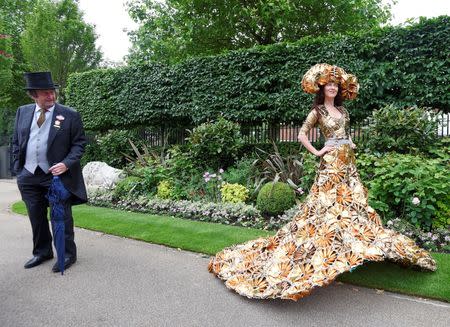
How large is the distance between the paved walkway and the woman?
0.21 m

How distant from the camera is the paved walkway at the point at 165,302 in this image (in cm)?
305

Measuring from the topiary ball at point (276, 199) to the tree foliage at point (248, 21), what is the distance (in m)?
7.17

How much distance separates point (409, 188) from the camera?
17.3 ft

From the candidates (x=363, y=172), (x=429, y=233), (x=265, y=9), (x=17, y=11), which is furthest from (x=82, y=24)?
(x=429, y=233)

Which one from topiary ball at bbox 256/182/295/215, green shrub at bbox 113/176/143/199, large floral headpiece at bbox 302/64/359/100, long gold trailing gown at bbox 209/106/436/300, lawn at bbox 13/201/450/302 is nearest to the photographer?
long gold trailing gown at bbox 209/106/436/300

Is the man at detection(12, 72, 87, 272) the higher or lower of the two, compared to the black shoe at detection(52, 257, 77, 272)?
higher

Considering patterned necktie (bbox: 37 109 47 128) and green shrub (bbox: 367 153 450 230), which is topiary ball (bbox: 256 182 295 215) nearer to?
green shrub (bbox: 367 153 450 230)

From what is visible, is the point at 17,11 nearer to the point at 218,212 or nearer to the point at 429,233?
the point at 218,212

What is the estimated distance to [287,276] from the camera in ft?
11.1

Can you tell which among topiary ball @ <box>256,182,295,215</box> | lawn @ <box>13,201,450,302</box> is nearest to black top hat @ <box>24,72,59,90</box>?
lawn @ <box>13,201,450,302</box>

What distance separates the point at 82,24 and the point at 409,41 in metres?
18.5

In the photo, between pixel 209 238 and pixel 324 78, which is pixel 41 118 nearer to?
pixel 209 238

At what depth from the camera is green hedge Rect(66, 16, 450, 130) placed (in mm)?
7883

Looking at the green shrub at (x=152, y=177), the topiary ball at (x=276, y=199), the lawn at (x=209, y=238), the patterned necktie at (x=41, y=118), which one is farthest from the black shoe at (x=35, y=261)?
the green shrub at (x=152, y=177)
